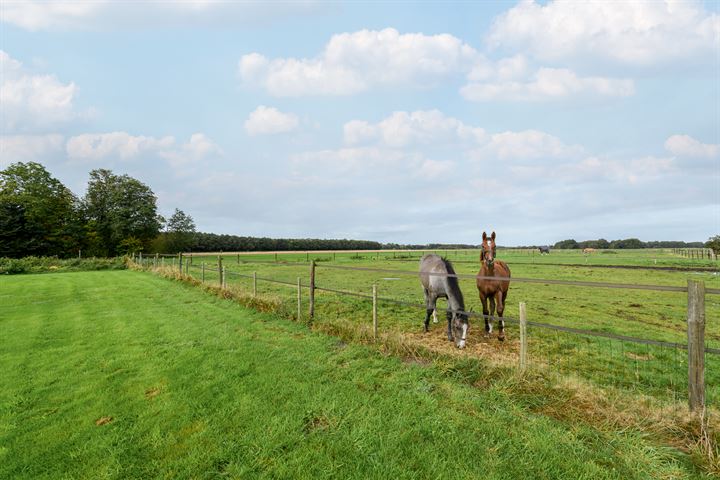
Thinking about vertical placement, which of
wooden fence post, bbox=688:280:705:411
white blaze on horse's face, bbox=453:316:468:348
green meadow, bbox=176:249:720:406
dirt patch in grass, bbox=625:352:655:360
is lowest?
dirt patch in grass, bbox=625:352:655:360

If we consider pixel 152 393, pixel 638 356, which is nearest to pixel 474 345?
pixel 638 356

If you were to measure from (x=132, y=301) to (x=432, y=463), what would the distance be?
45.5 ft

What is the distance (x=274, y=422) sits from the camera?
3.97m

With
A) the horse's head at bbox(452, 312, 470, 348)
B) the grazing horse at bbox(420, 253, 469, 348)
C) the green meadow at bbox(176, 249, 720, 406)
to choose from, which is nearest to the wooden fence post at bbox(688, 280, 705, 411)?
the green meadow at bbox(176, 249, 720, 406)

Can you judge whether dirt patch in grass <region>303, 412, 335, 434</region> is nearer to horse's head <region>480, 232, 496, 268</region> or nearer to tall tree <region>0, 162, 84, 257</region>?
horse's head <region>480, 232, 496, 268</region>

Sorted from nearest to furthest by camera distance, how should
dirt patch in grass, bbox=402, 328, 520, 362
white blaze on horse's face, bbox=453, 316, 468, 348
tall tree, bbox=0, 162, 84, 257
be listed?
dirt patch in grass, bbox=402, 328, 520, 362 < white blaze on horse's face, bbox=453, 316, 468, 348 < tall tree, bbox=0, 162, 84, 257

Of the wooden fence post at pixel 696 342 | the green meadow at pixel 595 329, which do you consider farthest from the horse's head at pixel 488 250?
the wooden fence post at pixel 696 342

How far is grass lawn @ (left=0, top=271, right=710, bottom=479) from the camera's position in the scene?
3221 millimetres

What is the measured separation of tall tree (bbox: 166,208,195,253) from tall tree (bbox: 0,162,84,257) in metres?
14.7

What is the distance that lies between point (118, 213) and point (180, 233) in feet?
52.1

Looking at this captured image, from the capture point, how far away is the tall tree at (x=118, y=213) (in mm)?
53281

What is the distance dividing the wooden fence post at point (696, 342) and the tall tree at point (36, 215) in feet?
206

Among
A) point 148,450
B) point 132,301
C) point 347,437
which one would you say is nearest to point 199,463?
point 148,450

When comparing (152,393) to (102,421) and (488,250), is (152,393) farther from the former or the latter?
(488,250)
